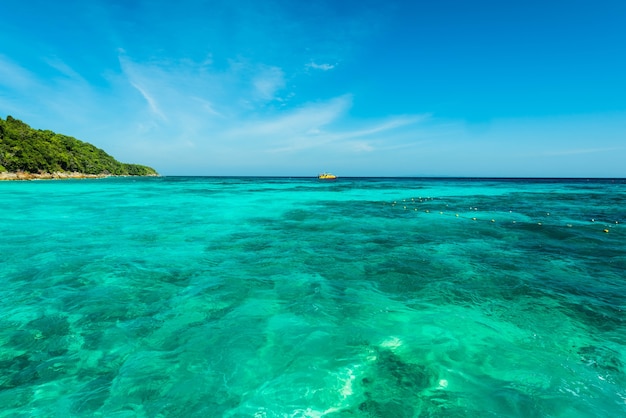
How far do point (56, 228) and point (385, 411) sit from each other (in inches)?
811

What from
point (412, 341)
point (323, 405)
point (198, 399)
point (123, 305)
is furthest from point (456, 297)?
point (123, 305)

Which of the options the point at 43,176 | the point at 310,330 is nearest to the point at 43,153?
the point at 43,176

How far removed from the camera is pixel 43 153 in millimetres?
88500

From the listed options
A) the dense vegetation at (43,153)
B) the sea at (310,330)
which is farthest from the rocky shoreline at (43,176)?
the sea at (310,330)

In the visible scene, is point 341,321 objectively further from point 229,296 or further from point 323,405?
point 229,296

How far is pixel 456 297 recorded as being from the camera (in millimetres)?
8258

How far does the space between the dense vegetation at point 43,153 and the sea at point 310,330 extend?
308ft

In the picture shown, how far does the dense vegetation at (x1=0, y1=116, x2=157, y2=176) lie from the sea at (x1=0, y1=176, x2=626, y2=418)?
9379cm

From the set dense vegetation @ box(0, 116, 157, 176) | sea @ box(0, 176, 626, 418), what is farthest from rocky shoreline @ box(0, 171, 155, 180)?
sea @ box(0, 176, 626, 418)

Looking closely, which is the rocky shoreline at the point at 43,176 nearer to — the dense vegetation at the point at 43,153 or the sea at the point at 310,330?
the dense vegetation at the point at 43,153

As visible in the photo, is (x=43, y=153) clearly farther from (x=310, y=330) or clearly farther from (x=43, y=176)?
(x=310, y=330)

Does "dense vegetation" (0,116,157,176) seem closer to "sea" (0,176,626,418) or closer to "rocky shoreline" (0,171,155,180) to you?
"rocky shoreline" (0,171,155,180)

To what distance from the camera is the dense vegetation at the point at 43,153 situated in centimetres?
7883

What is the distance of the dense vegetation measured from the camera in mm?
78831
